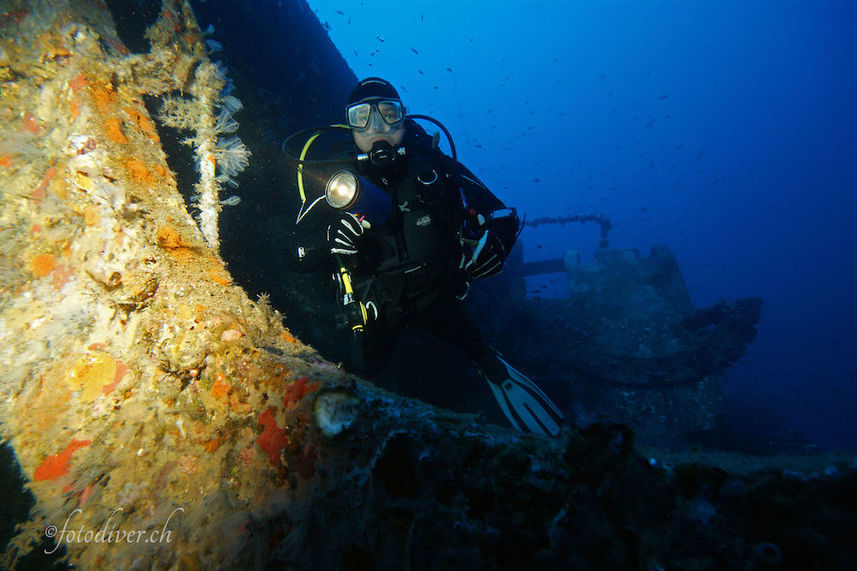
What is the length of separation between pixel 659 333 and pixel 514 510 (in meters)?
9.99

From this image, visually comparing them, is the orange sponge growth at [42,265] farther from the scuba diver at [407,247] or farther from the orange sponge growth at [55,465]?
the scuba diver at [407,247]

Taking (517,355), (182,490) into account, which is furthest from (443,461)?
(517,355)

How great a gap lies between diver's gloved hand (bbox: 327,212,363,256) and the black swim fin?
83.3 inches

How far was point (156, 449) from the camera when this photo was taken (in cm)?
164

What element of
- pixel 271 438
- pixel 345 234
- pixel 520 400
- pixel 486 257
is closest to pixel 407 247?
pixel 345 234

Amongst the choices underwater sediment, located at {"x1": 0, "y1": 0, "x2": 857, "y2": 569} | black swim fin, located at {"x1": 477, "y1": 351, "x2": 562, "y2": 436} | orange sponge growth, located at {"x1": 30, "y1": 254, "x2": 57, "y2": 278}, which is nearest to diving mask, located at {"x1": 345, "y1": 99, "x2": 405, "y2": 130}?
underwater sediment, located at {"x1": 0, "y1": 0, "x2": 857, "y2": 569}

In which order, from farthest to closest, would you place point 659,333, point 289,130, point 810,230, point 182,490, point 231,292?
point 810,230 < point 659,333 < point 289,130 < point 231,292 < point 182,490

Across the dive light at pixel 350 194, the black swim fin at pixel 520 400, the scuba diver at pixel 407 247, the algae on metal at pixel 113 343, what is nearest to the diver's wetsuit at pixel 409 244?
the scuba diver at pixel 407 247

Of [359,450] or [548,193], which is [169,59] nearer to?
[359,450]

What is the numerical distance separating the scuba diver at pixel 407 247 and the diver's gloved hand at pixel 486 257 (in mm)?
12

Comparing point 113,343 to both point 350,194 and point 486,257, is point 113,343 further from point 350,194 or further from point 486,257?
point 486,257

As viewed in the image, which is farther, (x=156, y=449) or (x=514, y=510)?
(x=156, y=449)

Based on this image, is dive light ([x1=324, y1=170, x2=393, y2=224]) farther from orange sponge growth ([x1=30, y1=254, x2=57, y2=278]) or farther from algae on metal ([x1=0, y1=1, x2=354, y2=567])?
orange sponge growth ([x1=30, y1=254, x2=57, y2=278])

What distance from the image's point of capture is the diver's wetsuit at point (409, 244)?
3.40 meters
